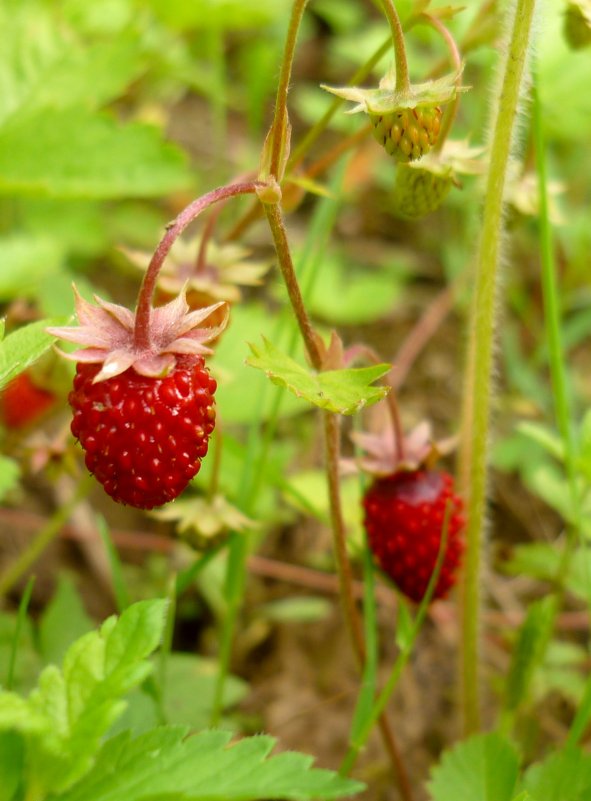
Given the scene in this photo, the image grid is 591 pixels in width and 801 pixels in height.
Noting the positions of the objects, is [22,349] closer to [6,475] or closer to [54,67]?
[6,475]

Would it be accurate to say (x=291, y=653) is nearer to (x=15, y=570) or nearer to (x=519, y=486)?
(x=15, y=570)

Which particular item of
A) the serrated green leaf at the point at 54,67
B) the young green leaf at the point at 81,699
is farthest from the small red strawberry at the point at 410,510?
the serrated green leaf at the point at 54,67

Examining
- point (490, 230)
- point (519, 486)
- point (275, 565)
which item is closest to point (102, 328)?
point (490, 230)

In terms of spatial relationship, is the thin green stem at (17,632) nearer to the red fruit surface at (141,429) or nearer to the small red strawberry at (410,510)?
the red fruit surface at (141,429)

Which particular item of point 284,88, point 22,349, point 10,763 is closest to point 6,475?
point 22,349

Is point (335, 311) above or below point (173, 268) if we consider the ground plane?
below

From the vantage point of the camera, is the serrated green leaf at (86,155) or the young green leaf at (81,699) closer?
the young green leaf at (81,699)

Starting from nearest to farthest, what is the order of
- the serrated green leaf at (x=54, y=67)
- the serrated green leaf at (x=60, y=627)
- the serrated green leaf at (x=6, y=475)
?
the serrated green leaf at (x=6, y=475) < the serrated green leaf at (x=60, y=627) < the serrated green leaf at (x=54, y=67)
